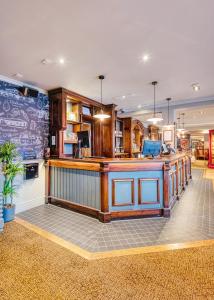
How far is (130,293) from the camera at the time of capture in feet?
5.59

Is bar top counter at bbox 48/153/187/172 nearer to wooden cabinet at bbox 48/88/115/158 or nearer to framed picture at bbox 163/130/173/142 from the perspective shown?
wooden cabinet at bbox 48/88/115/158

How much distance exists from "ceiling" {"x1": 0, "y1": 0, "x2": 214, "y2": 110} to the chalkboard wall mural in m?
0.41

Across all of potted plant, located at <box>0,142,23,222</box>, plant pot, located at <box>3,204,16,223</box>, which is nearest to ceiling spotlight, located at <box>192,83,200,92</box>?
potted plant, located at <box>0,142,23,222</box>

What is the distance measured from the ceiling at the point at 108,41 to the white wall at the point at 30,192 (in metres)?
2.21

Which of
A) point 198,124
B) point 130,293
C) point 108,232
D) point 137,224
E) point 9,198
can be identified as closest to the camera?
point 130,293

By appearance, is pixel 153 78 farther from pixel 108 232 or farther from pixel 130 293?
pixel 130 293

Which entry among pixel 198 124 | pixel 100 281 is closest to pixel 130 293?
pixel 100 281

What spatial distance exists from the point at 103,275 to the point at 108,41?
9.74ft

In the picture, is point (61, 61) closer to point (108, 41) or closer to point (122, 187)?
point (108, 41)

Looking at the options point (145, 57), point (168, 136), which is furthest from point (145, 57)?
point (168, 136)

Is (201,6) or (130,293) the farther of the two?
(201,6)

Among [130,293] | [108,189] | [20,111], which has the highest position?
[20,111]

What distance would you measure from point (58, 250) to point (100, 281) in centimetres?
80

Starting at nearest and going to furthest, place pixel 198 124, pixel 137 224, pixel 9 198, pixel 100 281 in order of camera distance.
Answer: pixel 100 281 < pixel 137 224 < pixel 9 198 < pixel 198 124
